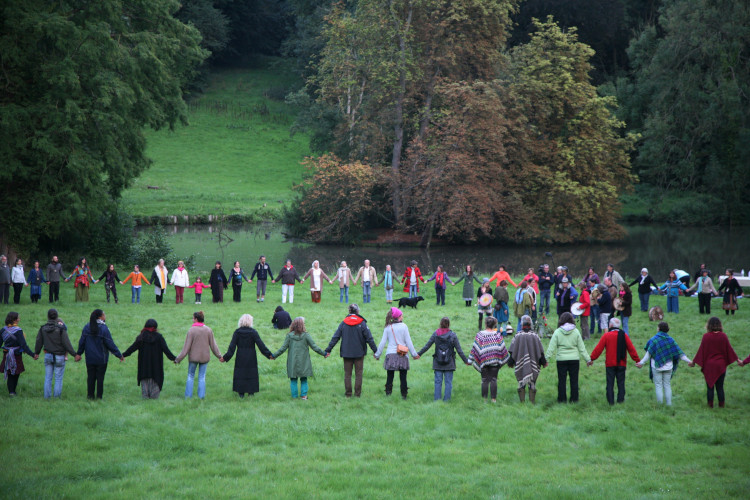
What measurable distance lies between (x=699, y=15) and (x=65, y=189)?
45.0m

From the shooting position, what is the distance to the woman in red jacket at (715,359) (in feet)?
40.9

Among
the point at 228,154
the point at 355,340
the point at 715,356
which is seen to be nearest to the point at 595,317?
the point at 715,356

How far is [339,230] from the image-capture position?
49125 millimetres

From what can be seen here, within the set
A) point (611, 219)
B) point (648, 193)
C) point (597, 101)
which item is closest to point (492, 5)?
point (597, 101)

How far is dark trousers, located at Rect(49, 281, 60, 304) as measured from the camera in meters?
24.2

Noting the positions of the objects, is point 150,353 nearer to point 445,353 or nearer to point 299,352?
point 299,352

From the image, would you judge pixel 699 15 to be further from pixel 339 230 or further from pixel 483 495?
pixel 483 495

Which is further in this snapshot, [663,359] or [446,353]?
[446,353]

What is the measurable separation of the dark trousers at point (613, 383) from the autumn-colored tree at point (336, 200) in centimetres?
3475

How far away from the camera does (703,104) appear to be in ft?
176

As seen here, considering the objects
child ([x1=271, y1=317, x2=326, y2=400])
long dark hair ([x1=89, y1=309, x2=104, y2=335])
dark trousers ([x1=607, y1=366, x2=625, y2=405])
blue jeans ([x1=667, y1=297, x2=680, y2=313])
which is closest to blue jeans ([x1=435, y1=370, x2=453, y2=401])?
child ([x1=271, y1=317, x2=326, y2=400])

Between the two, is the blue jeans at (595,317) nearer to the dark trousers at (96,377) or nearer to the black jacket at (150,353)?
the black jacket at (150,353)

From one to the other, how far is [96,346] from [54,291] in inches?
511

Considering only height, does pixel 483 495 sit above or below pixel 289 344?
below
